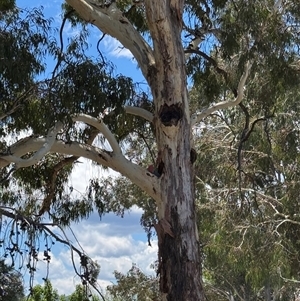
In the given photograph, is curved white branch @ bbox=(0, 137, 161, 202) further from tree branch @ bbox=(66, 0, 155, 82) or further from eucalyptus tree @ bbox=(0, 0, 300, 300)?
tree branch @ bbox=(66, 0, 155, 82)

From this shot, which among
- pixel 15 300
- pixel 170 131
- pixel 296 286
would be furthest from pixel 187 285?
pixel 296 286

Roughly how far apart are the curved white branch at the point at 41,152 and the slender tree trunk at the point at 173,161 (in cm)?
109

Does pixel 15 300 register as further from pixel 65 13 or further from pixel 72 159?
pixel 65 13

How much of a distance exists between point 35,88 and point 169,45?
153 cm

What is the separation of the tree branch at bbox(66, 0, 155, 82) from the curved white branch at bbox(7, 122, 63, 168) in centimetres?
124

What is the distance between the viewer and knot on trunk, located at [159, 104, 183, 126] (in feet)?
24.6

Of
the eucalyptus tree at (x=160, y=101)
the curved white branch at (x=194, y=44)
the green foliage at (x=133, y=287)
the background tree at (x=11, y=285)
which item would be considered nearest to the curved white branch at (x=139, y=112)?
the eucalyptus tree at (x=160, y=101)

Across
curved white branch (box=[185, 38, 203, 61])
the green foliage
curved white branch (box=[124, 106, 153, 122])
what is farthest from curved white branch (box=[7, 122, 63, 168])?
the green foliage

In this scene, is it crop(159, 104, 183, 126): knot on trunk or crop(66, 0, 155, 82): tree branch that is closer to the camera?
crop(159, 104, 183, 126): knot on trunk

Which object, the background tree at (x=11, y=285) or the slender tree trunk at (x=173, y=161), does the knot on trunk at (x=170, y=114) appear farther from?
the background tree at (x=11, y=285)

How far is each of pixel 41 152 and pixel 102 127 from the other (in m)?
0.89

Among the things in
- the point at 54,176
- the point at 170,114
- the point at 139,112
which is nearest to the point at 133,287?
the point at 54,176

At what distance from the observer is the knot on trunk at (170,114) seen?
749cm

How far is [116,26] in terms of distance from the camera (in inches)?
320
